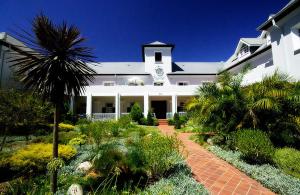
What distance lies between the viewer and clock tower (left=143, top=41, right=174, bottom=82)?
87.2ft

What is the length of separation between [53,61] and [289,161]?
7388 mm

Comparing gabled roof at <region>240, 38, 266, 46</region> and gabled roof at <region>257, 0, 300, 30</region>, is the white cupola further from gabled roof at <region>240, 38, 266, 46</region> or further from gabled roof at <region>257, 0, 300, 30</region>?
gabled roof at <region>257, 0, 300, 30</region>

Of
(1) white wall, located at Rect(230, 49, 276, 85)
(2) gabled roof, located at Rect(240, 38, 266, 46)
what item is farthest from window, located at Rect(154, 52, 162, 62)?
(2) gabled roof, located at Rect(240, 38, 266, 46)

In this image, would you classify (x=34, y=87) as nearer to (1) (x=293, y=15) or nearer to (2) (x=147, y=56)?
(1) (x=293, y=15)

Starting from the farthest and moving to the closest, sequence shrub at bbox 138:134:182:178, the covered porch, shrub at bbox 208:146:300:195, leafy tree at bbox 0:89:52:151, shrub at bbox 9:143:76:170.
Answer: the covered porch < leafy tree at bbox 0:89:52:151 < shrub at bbox 9:143:76:170 < shrub at bbox 138:134:182:178 < shrub at bbox 208:146:300:195

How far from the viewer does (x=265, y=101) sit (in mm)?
8023

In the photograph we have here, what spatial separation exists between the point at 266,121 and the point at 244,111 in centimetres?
101

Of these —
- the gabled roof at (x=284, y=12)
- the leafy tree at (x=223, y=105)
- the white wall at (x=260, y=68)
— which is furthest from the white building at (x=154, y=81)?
the leafy tree at (x=223, y=105)

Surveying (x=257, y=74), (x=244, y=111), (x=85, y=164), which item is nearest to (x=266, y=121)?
(x=244, y=111)

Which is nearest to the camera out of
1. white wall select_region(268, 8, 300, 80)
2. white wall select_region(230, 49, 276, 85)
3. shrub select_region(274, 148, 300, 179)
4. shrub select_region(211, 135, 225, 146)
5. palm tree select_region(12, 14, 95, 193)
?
palm tree select_region(12, 14, 95, 193)

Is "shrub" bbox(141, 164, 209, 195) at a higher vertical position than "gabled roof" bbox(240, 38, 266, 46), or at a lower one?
lower

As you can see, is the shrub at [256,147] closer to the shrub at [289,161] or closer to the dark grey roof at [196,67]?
the shrub at [289,161]

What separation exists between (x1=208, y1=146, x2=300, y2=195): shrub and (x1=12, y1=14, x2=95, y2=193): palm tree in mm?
5610

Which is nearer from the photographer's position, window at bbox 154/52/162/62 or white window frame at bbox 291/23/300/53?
white window frame at bbox 291/23/300/53
